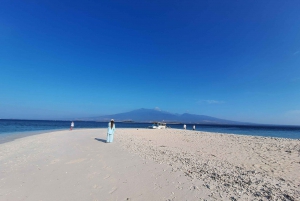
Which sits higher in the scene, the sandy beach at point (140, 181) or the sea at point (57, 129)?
the sandy beach at point (140, 181)

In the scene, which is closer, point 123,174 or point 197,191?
point 197,191

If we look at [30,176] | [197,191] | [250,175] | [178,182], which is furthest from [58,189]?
[250,175]

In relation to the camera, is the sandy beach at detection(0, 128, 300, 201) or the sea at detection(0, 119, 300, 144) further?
the sea at detection(0, 119, 300, 144)

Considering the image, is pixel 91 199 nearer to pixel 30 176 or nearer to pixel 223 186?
pixel 30 176

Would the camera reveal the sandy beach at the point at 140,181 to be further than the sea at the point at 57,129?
No

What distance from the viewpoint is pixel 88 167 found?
6.60 meters

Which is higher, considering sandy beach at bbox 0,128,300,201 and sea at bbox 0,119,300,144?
sandy beach at bbox 0,128,300,201

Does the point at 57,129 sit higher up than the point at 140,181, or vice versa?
the point at 140,181

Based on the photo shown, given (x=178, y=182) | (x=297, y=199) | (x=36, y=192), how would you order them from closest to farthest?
(x=297, y=199), (x=36, y=192), (x=178, y=182)

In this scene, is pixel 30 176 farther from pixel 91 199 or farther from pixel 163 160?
pixel 163 160

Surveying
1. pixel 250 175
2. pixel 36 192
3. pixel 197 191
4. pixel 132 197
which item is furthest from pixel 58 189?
pixel 250 175

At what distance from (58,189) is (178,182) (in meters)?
3.48

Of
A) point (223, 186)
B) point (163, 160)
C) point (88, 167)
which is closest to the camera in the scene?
point (223, 186)

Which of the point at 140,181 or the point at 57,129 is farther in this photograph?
the point at 57,129
